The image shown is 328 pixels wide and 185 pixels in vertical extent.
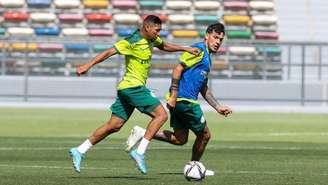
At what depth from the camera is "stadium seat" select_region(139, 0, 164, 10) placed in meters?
42.9

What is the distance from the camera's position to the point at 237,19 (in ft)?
139

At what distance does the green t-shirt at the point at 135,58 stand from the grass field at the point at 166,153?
1107 millimetres

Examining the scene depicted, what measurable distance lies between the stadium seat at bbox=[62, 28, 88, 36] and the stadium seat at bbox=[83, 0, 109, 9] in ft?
3.54

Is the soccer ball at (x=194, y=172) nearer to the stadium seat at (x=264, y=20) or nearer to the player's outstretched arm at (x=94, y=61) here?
the player's outstretched arm at (x=94, y=61)

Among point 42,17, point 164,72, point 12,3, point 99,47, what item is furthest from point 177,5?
point 164,72

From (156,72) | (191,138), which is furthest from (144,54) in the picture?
(156,72)

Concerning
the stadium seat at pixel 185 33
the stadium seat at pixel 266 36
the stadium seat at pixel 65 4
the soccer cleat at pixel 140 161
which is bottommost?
the stadium seat at pixel 266 36

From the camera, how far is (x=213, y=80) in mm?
34250

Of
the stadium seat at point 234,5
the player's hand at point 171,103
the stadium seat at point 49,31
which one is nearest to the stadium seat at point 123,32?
the stadium seat at point 49,31

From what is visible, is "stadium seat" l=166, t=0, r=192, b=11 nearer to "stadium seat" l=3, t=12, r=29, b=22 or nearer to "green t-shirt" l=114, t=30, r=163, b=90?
"stadium seat" l=3, t=12, r=29, b=22

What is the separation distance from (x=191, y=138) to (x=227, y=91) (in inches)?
451

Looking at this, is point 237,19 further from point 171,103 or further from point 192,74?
point 171,103

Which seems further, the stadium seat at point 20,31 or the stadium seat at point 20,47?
the stadium seat at point 20,31

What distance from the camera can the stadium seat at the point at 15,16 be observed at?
41469 mm
